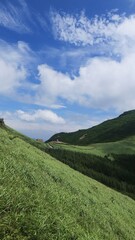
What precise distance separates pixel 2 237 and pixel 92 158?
616ft

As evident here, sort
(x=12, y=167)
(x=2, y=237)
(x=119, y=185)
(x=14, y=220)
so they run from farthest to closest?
(x=119, y=185) < (x=12, y=167) < (x=14, y=220) < (x=2, y=237)

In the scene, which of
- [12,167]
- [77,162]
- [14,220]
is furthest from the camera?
[77,162]

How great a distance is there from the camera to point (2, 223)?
10.2 meters

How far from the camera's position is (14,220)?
10.7 m

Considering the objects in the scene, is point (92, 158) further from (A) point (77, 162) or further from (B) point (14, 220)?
(B) point (14, 220)

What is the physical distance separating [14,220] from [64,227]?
306 cm

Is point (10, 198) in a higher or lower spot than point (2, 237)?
higher

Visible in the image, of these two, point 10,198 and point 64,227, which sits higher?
point 10,198

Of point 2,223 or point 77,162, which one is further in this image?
point 77,162

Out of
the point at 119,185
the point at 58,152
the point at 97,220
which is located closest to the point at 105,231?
the point at 97,220

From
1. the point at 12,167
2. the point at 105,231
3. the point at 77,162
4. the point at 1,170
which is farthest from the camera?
the point at 77,162

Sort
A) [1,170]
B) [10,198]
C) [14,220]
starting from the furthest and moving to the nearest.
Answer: [1,170] < [10,198] < [14,220]

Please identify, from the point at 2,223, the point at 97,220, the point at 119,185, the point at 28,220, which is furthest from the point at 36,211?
the point at 119,185

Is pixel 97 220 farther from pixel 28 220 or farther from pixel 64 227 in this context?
pixel 28 220
